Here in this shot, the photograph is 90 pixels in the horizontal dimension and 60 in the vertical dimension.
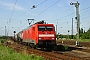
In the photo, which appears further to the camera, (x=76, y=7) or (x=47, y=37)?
(x=76, y=7)

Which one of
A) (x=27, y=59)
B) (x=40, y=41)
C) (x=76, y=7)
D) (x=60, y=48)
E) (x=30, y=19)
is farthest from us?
(x=30, y=19)

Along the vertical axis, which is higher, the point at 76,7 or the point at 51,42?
the point at 76,7

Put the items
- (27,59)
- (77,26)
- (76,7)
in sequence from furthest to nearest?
(76,7), (77,26), (27,59)

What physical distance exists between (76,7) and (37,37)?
1361 centimetres

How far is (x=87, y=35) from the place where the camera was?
87625 millimetres

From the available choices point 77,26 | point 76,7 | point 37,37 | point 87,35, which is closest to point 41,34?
point 37,37

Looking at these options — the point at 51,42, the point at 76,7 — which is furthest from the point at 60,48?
the point at 76,7

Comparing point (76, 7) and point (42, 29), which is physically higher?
point (76, 7)

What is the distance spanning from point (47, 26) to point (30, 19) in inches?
906

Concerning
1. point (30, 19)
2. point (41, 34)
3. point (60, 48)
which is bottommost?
point (60, 48)

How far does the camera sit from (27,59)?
12.8 metres

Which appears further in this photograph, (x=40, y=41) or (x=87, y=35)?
(x=87, y=35)

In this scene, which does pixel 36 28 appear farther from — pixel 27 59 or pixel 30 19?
pixel 30 19

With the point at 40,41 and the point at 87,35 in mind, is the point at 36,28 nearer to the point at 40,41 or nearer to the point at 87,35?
the point at 40,41
